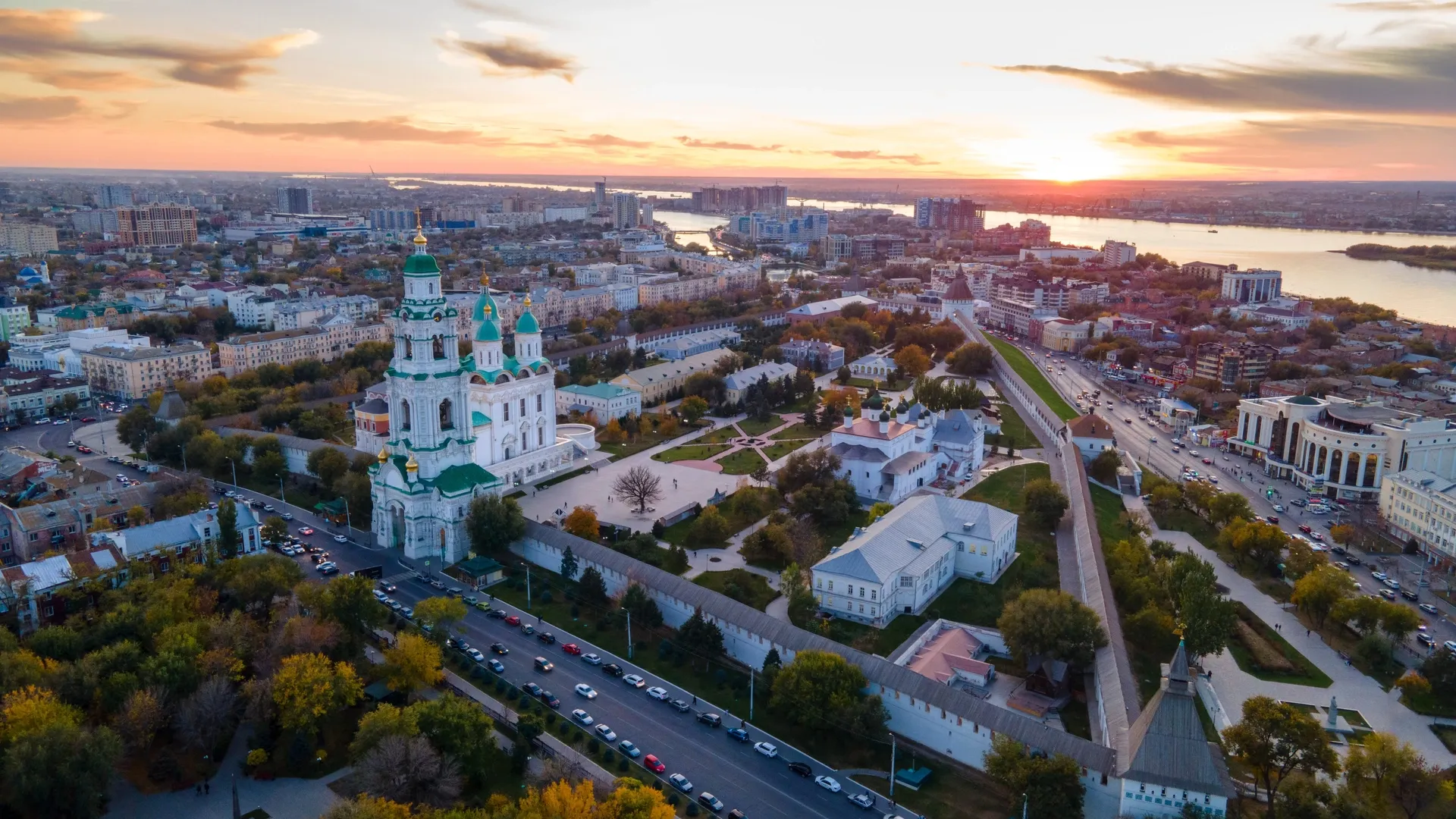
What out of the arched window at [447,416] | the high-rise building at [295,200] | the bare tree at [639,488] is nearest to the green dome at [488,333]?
the arched window at [447,416]

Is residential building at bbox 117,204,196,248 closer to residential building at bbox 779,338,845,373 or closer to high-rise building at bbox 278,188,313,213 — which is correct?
high-rise building at bbox 278,188,313,213

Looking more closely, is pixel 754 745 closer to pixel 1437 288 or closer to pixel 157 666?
pixel 157 666

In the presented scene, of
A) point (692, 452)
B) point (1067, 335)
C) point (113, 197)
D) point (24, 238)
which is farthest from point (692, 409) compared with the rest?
point (113, 197)

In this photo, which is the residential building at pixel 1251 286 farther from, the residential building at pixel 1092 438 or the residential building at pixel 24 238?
the residential building at pixel 24 238

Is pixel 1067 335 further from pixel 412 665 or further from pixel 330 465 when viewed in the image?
pixel 412 665

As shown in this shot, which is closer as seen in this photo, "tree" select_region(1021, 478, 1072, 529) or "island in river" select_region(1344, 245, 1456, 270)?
"tree" select_region(1021, 478, 1072, 529)

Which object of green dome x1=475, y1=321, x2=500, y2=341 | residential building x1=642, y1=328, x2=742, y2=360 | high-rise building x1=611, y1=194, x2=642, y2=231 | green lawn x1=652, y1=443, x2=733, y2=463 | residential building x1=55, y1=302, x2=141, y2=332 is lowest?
green lawn x1=652, y1=443, x2=733, y2=463

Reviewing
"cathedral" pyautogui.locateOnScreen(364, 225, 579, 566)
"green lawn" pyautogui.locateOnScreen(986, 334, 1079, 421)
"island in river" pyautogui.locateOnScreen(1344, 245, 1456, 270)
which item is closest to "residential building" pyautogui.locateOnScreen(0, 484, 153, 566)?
"cathedral" pyautogui.locateOnScreen(364, 225, 579, 566)
